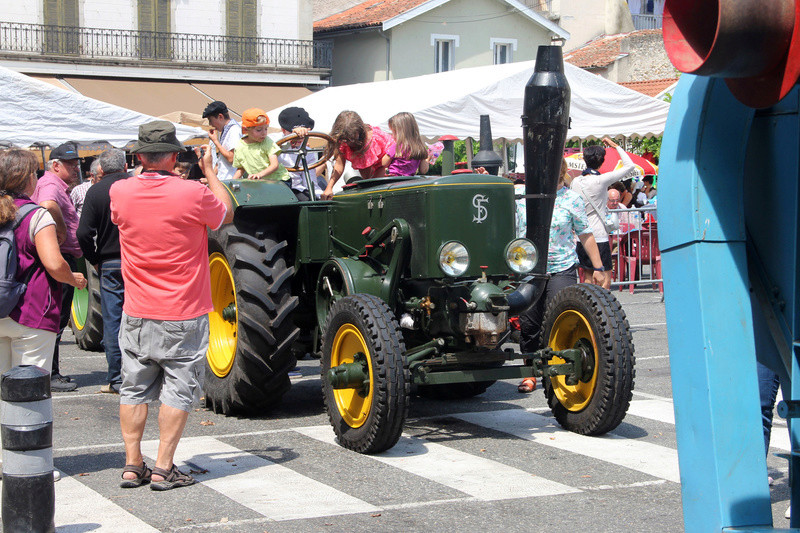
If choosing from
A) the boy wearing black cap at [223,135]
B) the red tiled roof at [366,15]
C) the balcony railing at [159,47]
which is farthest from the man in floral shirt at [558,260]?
the red tiled roof at [366,15]

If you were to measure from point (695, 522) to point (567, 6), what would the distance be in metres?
48.5

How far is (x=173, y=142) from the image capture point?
5.73 meters

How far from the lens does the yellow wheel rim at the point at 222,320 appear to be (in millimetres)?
7809

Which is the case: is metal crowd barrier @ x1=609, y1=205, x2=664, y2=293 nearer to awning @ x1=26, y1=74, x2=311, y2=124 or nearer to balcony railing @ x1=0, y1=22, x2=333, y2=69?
awning @ x1=26, y1=74, x2=311, y2=124

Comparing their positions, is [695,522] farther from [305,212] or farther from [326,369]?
[305,212]

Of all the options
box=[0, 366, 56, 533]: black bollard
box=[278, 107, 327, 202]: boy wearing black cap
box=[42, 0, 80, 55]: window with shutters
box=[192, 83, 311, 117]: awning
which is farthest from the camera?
box=[192, 83, 311, 117]: awning

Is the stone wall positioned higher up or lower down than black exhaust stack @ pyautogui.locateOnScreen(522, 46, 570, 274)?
higher up

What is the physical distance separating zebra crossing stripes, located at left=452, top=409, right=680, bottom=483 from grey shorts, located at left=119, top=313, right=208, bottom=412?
7.72 feet

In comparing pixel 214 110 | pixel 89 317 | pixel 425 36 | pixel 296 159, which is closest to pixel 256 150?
pixel 296 159

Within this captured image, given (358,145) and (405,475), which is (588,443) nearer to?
(405,475)

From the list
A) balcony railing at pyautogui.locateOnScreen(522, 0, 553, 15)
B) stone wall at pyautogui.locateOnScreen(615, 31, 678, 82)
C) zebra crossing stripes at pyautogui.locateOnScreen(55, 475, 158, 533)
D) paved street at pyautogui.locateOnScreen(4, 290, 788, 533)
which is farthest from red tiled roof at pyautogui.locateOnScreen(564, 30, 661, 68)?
zebra crossing stripes at pyautogui.locateOnScreen(55, 475, 158, 533)

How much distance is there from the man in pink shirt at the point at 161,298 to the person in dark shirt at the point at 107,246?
2.70 meters

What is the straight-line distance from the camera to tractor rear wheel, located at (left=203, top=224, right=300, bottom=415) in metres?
7.14

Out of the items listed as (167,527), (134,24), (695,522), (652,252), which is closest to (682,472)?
(695,522)
